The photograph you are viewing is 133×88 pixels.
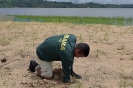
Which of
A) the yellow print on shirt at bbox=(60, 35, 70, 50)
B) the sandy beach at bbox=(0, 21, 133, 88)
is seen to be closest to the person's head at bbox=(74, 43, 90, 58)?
the yellow print on shirt at bbox=(60, 35, 70, 50)

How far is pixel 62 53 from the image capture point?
3.77 m

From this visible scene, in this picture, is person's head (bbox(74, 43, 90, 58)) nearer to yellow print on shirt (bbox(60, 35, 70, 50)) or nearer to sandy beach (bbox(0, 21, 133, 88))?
yellow print on shirt (bbox(60, 35, 70, 50))

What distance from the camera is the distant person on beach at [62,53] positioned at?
12.2 ft

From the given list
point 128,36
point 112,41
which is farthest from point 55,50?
point 128,36

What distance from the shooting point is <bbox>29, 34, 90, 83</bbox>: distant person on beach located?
12.2ft

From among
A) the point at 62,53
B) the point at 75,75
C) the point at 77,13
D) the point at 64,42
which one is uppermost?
the point at 64,42

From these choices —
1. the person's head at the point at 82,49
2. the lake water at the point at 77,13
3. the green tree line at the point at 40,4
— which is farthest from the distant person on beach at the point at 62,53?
the green tree line at the point at 40,4

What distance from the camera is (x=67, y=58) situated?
3.75 m

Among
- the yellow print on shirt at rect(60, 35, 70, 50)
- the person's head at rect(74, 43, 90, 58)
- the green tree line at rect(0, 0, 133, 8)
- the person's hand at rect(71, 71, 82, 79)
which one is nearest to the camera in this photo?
the person's head at rect(74, 43, 90, 58)

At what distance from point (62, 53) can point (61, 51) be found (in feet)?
0.11

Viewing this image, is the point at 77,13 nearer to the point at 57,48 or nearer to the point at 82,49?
the point at 57,48

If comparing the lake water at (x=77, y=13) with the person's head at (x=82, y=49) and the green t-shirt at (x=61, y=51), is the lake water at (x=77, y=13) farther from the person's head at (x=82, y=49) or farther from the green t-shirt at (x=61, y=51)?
the person's head at (x=82, y=49)

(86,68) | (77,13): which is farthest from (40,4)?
(86,68)

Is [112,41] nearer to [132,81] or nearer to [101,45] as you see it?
[101,45]
